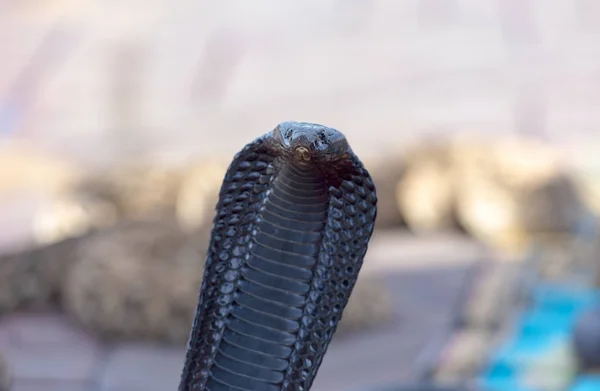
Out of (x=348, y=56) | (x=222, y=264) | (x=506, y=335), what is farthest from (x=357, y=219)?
(x=348, y=56)

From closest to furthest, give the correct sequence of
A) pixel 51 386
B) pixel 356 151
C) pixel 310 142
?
pixel 310 142, pixel 51 386, pixel 356 151

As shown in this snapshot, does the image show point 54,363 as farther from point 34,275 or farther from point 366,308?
point 366,308

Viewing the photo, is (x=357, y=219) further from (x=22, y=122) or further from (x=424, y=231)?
(x=22, y=122)

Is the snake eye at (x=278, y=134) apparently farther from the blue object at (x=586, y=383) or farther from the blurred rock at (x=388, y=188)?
the blurred rock at (x=388, y=188)

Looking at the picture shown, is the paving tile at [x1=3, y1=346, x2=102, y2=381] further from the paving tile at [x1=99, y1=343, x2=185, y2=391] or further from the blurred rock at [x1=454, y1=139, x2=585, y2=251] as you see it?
the blurred rock at [x1=454, y1=139, x2=585, y2=251]

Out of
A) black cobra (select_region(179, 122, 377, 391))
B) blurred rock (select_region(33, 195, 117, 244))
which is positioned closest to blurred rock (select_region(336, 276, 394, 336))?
blurred rock (select_region(33, 195, 117, 244))

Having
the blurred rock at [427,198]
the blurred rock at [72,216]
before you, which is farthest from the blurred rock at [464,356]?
the blurred rock at [72,216]

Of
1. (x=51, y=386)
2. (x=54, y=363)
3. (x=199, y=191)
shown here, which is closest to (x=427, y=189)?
(x=199, y=191)
